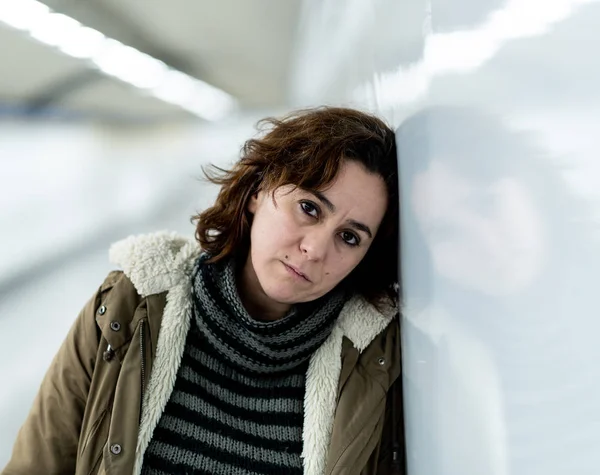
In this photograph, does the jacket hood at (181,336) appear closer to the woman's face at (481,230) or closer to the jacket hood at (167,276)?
the jacket hood at (167,276)

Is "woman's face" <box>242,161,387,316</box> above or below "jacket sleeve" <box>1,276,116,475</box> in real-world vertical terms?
above

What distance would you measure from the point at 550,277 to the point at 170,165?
400 centimetres

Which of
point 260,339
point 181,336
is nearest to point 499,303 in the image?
point 260,339

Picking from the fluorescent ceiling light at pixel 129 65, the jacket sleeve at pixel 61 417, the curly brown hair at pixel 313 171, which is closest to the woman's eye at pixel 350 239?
the curly brown hair at pixel 313 171

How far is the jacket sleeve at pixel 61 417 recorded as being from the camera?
1.50 m

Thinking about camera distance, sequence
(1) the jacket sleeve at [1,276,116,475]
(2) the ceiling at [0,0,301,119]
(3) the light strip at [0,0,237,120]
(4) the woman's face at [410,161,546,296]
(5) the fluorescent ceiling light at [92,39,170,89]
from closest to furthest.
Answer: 1. (4) the woman's face at [410,161,546,296]
2. (1) the jacket sleeve at [1,276,116,475]
3. (3) the light strip at [0,0,237,120]
4. (2) the ceiling at [0,0,301,119]
5. (5) the fluorescent ceiling light at [92,39,170,89]

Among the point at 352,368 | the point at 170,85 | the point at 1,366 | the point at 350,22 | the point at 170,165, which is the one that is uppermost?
the point at 170,85

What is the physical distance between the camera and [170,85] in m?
4.61

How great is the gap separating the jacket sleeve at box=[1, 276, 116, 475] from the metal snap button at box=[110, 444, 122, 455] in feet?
0.49

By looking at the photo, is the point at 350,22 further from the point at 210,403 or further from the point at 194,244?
the point at 210,403

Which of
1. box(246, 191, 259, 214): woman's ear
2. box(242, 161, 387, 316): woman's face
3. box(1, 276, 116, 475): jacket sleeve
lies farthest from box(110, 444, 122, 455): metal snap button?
box(246, 191, 259, 214): woman's ear

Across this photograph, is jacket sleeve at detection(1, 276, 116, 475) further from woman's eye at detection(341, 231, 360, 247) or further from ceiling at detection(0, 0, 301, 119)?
ceiling at detection(0, 0, 301, 119)

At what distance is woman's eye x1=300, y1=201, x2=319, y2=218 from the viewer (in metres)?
1.41

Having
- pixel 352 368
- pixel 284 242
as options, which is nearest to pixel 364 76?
pixel 284 242
